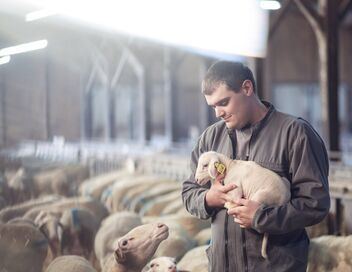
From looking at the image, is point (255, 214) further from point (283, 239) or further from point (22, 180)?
point (22, 180)

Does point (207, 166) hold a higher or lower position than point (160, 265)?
higher

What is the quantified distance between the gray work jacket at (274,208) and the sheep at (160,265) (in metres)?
0.35

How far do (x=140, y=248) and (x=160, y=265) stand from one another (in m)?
0.10

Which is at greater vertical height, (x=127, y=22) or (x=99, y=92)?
(x=127, y=22)

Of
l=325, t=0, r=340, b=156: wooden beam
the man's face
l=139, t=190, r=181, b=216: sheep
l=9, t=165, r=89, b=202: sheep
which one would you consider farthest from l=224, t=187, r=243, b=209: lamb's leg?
l=325, t=0, r=340, b=156: wooden beam

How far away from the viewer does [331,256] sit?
247 cm

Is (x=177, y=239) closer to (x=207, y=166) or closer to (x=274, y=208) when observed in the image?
(x=207, y=166)

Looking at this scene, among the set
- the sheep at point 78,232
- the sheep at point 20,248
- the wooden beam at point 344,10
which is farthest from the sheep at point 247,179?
the wooden beam at point 344,10

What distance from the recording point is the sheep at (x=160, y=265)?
6.91 feet

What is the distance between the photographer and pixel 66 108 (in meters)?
2.54

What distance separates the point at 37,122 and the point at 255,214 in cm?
124

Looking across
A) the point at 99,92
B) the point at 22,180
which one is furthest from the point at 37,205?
the point at 99,92

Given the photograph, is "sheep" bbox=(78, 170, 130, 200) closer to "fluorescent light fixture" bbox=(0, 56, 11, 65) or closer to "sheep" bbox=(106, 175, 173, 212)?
"sheep" bbox=(106, 175, 173, 212)

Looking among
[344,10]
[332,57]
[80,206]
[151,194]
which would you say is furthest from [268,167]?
[344,10]
